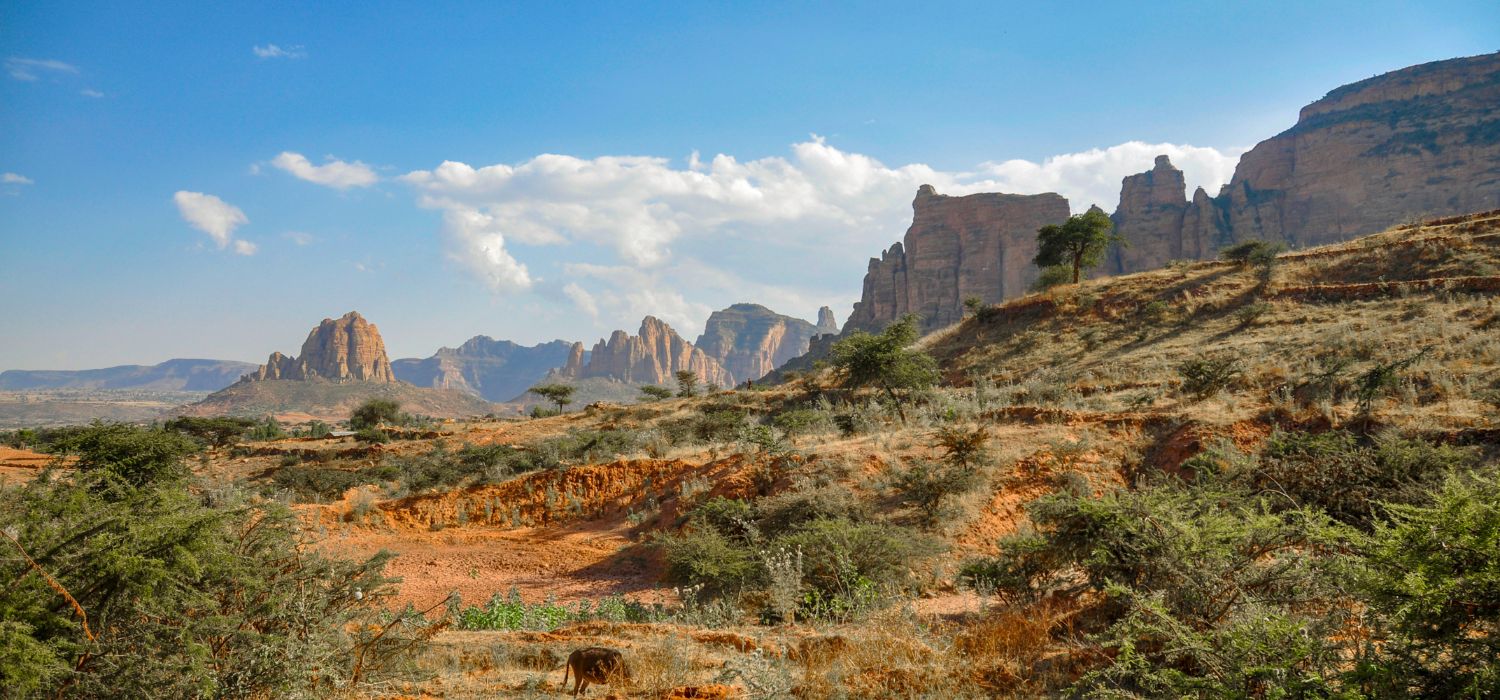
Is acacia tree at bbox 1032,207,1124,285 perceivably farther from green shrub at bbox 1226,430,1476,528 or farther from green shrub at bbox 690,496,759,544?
green shrub at bbox 690,496,759,544

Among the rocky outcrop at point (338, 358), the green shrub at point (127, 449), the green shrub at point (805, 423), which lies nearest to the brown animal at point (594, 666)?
the green shrub at point (805, 423)

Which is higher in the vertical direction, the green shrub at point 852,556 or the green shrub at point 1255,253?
the green shrub at point 1255,253

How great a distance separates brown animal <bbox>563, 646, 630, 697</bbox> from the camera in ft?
16.7

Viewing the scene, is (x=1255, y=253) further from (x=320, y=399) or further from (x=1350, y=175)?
(x=320, y=399)

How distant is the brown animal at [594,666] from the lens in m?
5.09

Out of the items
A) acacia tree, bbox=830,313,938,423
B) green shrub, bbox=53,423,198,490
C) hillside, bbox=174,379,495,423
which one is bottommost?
hillside, bbox=174,379,495,423

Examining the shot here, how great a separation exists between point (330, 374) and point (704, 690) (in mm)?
158021

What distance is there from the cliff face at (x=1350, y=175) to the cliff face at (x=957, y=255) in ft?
40.7

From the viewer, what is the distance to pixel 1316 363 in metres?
17.2

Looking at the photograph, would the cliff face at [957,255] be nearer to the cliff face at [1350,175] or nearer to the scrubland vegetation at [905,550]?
the cliff face at [1350,175]

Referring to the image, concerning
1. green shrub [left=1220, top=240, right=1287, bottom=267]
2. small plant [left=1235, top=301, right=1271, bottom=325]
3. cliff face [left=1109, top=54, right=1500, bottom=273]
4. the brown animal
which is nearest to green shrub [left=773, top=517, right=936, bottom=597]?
the brown animal

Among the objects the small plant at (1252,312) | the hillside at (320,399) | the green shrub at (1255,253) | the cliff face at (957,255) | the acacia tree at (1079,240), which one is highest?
the cliff face at (957,255)

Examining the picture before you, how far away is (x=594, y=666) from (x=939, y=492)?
740 centimetres

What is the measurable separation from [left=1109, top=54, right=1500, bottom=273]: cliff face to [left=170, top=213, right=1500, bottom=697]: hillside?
6738cm
